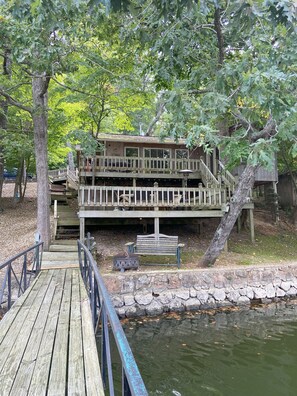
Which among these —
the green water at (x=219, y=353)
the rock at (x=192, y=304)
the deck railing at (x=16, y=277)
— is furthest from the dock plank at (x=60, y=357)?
the rock at (x=192, y=304)

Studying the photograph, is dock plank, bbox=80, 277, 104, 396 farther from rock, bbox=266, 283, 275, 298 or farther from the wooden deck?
rock, bbox=266, 283, 275, 298

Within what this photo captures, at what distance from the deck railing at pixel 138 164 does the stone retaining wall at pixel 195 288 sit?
7.66m

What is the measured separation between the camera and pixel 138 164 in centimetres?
1612

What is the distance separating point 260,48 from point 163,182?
11170 millimetres

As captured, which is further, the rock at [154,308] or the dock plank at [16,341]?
the rock at [154,308]

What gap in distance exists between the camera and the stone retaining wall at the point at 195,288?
8.60m

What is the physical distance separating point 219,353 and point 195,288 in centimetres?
326

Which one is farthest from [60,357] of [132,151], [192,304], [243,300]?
[132,151]

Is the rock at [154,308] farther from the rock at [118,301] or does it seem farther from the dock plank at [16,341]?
the dock plank at [16,341]

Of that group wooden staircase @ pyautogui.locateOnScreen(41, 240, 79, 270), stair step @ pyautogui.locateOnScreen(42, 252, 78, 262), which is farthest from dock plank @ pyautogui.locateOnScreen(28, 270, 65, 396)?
stair step @ pyautogui.locateOnScreen(42, 252, 78, 262)

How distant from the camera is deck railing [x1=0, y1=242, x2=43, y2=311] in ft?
17.5

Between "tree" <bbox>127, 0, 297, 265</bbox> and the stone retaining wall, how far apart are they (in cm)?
100

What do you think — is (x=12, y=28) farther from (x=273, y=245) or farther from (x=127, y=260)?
(x=273, y=245)

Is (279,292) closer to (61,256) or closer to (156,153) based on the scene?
(61,256)
